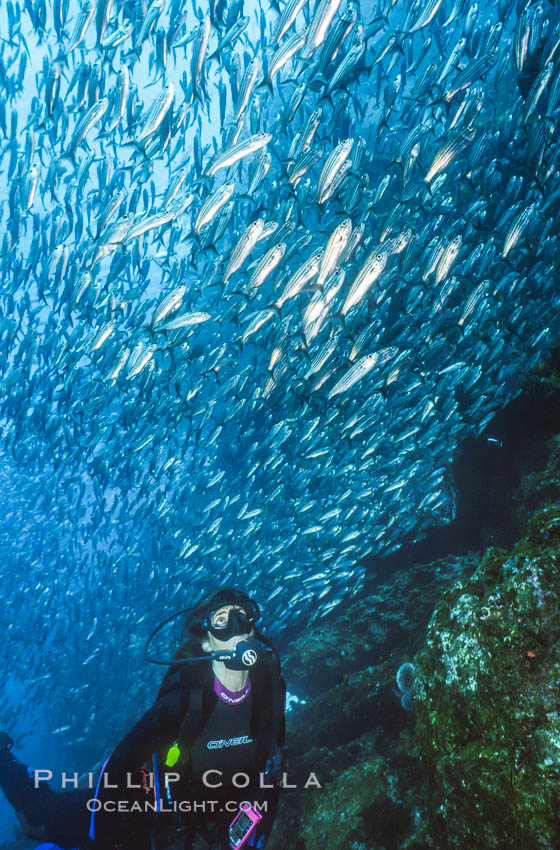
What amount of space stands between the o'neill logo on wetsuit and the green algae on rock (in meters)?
1.35

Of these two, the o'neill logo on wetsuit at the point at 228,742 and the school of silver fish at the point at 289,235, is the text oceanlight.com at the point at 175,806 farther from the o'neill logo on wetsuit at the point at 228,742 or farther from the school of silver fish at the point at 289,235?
the school of silver fish at the point at 289,235

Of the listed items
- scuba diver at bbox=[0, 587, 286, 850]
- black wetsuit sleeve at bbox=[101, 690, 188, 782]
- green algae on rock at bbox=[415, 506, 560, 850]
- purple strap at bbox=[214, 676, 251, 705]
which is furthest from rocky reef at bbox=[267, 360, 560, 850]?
black wetsuit sleeve at bbox=[101, 690, 188, 782]

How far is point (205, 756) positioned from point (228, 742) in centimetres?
19

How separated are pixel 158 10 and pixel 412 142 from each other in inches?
146

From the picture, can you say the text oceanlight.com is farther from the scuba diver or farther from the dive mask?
the dive mask

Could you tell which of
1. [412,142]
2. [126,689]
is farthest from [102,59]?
[126,689]

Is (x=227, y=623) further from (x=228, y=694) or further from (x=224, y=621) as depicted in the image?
(x=228, y=694)

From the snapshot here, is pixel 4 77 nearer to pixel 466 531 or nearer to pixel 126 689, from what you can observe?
pixel 466 531

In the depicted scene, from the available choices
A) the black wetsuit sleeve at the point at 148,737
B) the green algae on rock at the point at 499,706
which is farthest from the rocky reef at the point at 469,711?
the black wetsuit sleeve at the point at 148,737

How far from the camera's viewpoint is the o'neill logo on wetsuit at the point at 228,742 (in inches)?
117

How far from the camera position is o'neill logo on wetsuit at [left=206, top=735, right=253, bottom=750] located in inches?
117

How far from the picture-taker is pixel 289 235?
7277 mm

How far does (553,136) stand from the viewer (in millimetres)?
6840

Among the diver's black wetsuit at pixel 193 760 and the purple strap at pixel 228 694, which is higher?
the purple strap at pixel 228 694
